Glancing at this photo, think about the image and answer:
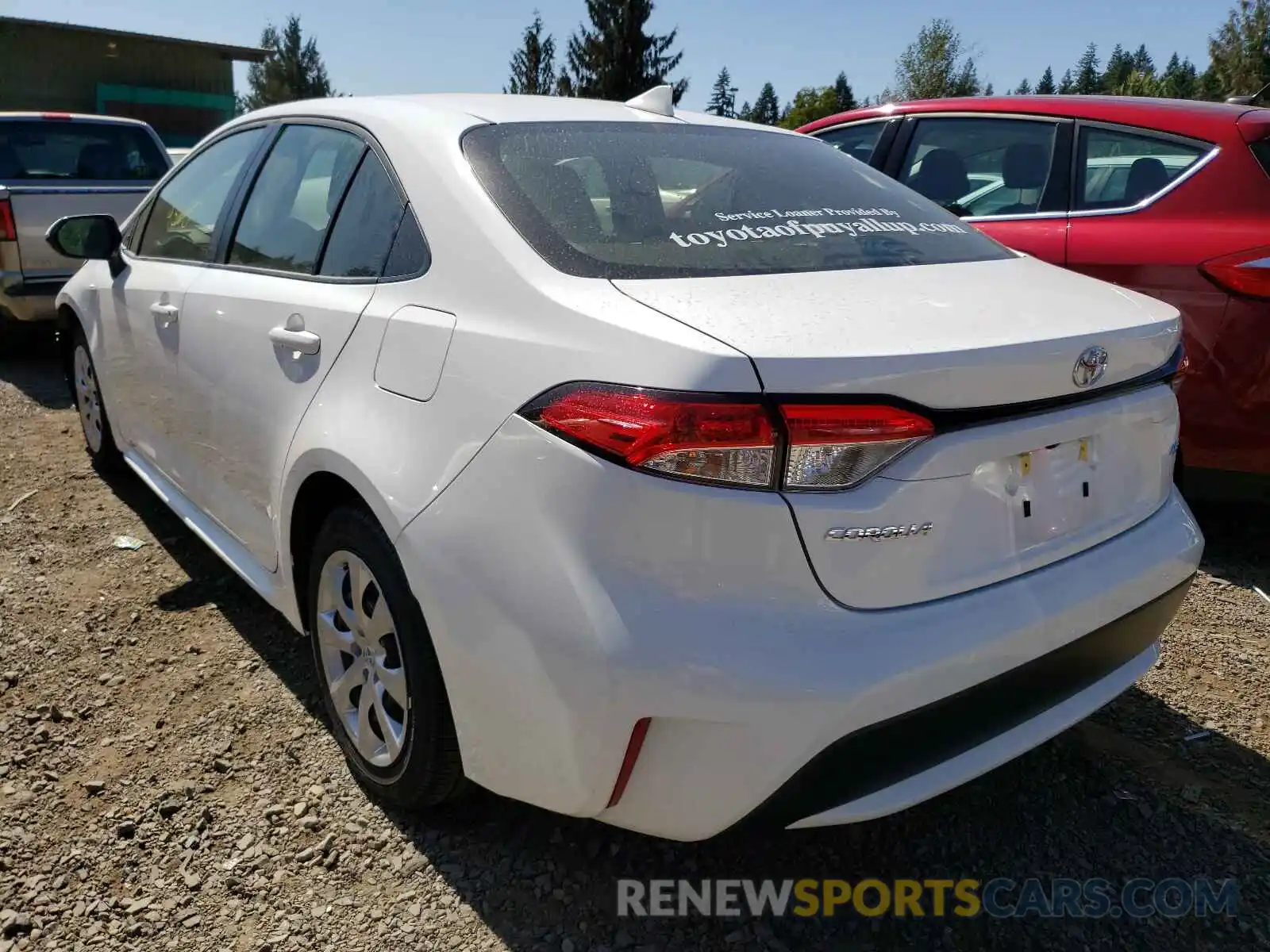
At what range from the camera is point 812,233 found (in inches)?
84.4

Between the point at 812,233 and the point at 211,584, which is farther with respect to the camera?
the point at 211,584

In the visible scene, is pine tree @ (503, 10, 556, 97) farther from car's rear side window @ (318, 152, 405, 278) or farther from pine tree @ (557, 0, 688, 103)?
car's rear side window @ (318, 152, 405, 278)

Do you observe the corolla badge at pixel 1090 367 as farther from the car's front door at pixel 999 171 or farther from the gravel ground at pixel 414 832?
the car's front door at pixel 999 171

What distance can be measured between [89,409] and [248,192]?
197 centimetres

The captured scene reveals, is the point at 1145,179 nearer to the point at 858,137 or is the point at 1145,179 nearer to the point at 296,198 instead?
the point at 858,137

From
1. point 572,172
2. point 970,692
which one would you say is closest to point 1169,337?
point 970,692

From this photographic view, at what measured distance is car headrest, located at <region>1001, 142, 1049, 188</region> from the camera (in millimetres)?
4090

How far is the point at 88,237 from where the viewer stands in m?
3.52

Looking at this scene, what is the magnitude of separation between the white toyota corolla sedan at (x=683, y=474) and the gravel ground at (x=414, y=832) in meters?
0.22

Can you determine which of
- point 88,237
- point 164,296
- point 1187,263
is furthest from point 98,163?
point 1187,263

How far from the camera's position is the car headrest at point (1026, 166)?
4090 millimetres

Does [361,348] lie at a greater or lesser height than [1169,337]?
lesser

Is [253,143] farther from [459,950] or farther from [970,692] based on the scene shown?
[970,692]

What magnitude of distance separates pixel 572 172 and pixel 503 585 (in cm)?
97
